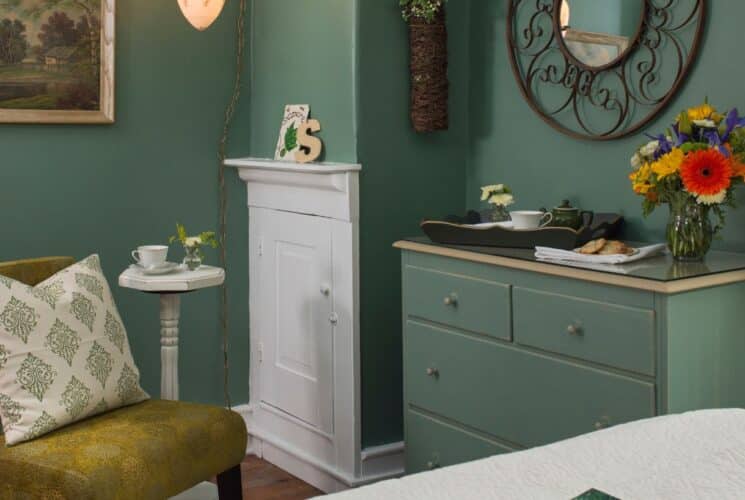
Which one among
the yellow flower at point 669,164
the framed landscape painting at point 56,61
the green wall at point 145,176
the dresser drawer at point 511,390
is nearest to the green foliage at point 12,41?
the framed landscape painting at point 56,61

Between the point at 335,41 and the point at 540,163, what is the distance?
831 millimetres

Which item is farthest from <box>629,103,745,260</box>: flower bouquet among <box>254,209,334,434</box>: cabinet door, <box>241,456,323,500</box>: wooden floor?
<box>241,456,323,500</box>: wooden floor

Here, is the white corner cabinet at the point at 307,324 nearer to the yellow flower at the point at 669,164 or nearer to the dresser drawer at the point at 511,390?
the dresser drawer at the point at 511,390

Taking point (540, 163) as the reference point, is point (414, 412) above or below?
below

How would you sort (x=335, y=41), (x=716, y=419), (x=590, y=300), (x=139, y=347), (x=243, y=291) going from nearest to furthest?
(x=716, y=419), (x=590, y=300), (x=335, y=41), (x=139, y=347), (x=243, y=291)

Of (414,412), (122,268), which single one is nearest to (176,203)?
(122,268)

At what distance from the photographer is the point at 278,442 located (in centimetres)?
399

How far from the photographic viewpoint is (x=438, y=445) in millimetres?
3211

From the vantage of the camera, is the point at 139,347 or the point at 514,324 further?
the point at 139,347

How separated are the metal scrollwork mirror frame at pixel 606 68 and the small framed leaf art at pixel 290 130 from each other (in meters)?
0.79

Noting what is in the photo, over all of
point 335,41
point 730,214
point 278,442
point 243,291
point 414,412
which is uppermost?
point 335,41

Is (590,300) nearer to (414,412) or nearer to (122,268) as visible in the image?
(414,412)

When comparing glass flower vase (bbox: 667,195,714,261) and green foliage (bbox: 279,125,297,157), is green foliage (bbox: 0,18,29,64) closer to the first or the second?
green foliage (bbox: 279,125,297,157)

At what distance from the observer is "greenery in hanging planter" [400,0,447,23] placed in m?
3.52
